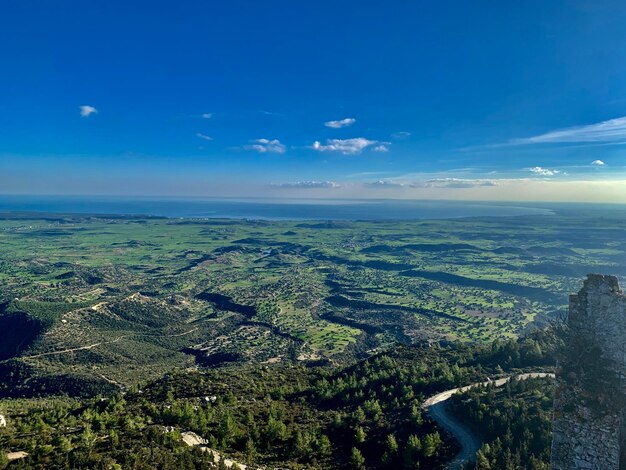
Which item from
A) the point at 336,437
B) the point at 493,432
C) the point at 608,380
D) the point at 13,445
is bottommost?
the point at 336,437

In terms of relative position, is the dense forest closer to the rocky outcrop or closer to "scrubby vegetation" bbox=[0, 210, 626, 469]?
"scrubby vegetation" bbox=[0, 210, 626, 469]

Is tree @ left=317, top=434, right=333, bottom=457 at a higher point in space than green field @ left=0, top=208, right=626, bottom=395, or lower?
higher

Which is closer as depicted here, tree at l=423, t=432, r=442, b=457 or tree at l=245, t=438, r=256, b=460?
tree at l=245, t=438, r=256, b=460

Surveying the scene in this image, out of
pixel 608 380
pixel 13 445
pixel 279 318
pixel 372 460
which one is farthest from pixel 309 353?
pixel 608 380

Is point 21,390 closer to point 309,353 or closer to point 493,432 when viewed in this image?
point 309,353

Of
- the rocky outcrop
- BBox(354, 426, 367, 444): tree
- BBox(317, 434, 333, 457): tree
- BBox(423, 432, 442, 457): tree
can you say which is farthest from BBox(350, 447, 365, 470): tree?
the rocky outcrop
